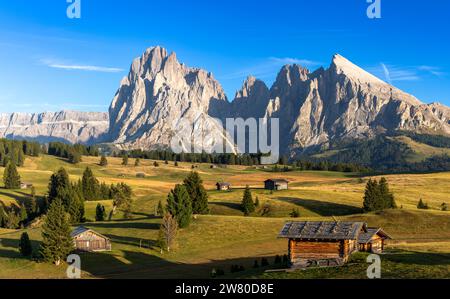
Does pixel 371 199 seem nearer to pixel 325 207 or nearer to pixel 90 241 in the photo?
pixel 325 207

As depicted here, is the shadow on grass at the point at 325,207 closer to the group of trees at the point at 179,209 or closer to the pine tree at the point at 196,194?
the pine tree at the point at 196,194

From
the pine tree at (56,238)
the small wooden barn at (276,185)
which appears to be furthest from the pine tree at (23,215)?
the small wooden barn at (276,185)

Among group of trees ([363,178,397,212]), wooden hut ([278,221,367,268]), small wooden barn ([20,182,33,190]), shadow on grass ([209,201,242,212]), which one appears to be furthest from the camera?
small wooden barn ([20,182,33,190])

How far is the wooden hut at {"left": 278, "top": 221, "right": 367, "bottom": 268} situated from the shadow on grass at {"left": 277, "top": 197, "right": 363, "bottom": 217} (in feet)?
174

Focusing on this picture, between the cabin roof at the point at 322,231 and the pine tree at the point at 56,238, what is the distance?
31.4 m

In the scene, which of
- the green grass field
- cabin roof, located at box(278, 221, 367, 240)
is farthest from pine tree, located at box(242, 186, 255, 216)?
cabin roof, located at box(278, 221, 367, 240)

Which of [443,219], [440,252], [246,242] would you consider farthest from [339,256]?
[443,219]

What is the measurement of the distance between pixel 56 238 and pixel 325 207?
6396 centimetres

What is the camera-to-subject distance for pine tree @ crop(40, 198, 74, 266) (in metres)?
65.4

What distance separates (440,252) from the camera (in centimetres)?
5347

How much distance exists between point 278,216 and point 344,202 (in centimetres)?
1925

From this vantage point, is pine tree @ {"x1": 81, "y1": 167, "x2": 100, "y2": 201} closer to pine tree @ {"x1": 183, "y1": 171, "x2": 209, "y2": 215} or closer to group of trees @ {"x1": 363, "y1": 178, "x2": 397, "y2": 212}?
pine tree @ {"x1": 183, "y1": 171, "x2": 209, "y2": 215}

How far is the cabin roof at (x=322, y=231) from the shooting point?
51094 mm

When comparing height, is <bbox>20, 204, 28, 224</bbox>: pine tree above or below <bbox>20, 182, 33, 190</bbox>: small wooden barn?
below
